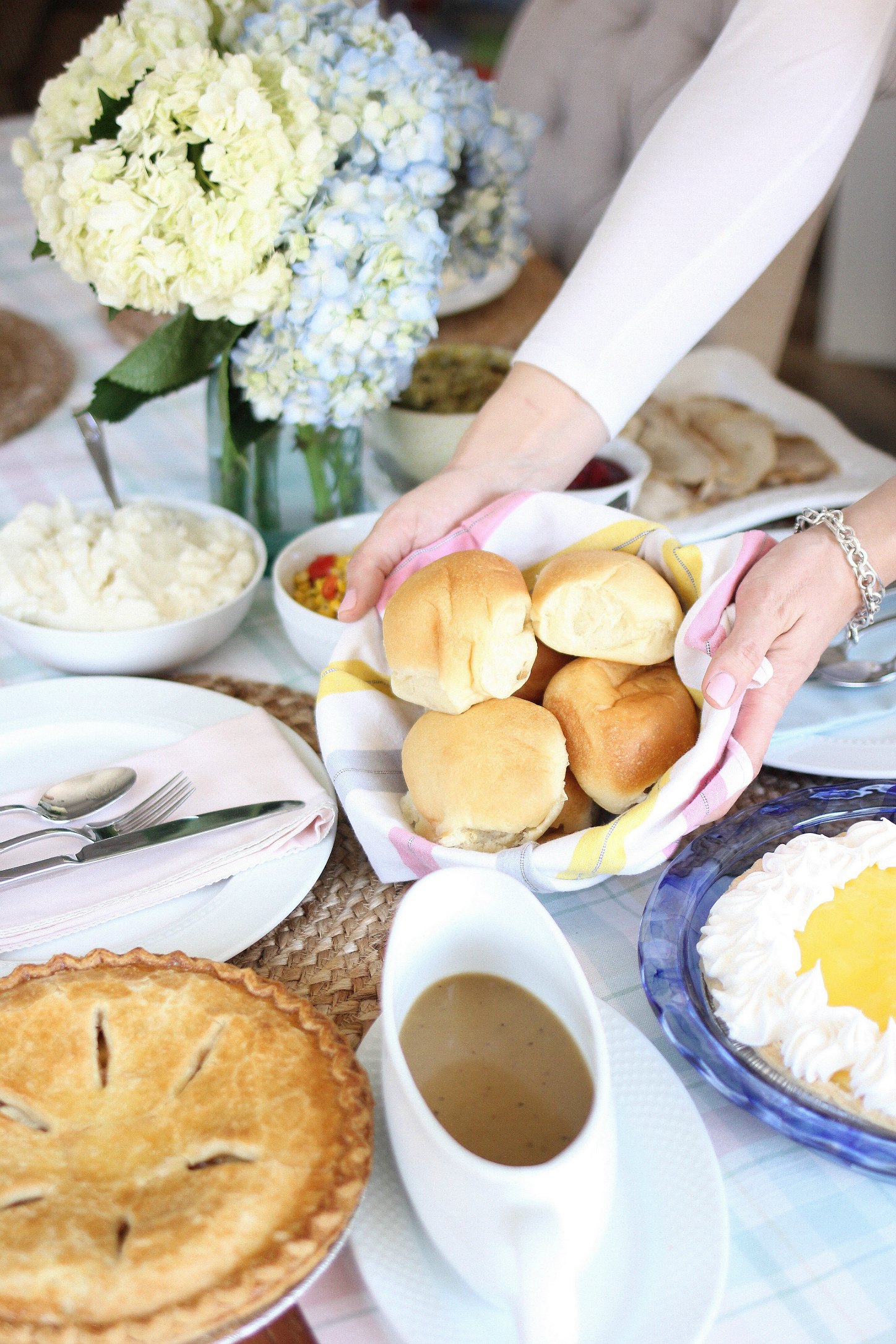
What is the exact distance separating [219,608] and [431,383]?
485mm

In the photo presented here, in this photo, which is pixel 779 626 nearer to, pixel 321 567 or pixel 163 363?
pixel 321 567

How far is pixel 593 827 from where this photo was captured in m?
0.78

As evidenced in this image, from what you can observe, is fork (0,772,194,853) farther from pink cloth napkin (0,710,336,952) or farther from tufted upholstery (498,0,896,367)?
tufted upholstery (498,0,896,367)

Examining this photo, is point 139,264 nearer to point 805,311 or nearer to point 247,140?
point 247,140

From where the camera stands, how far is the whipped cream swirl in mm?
622

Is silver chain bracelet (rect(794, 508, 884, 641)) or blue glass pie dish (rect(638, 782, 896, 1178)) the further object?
silver chain bracelet (rect(794, 508, 884, 641))

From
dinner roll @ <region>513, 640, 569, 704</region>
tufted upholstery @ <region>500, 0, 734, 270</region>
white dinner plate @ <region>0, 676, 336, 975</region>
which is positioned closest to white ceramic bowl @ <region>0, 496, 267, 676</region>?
white dinner plate @ <region>0, 676, 336, 975</region>

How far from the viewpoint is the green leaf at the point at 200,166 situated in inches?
37.7

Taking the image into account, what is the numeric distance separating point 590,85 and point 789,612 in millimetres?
1706

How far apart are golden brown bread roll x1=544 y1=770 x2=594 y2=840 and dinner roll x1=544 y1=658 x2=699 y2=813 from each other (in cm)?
1

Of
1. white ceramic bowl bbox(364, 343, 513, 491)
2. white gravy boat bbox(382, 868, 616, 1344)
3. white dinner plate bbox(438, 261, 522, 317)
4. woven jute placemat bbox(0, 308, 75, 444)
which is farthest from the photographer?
white dinner plate bbox(438, 261, 522, 317)

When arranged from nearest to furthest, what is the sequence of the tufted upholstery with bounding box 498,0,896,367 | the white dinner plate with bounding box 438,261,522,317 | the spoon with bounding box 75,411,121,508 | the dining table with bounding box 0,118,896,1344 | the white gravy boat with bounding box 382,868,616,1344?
the white gravy boat with bounding box 382,868,616,1344 < the dining table with bounding box 0,118,896,1344 < the spoon with bounding box 75,411,121,508 < the white dinner plate with bounding box 438,261,522,317 < the tufted upholstery with bounding box 498,0,896,367

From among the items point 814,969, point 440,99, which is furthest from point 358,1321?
point 440,99

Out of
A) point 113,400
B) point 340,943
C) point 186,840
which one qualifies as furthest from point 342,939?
point 113,400
